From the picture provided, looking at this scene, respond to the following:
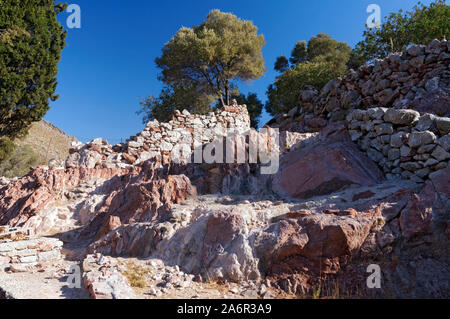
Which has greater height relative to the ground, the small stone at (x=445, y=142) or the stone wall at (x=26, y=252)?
the small stone at (x=445, y=142)

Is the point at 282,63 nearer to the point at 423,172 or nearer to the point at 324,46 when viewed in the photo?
the point at 324,46

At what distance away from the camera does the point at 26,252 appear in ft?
19.9

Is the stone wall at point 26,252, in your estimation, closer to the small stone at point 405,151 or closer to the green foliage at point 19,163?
the small stone at point 405,151

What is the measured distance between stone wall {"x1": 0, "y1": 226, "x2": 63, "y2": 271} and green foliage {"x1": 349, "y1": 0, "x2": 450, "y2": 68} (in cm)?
1730

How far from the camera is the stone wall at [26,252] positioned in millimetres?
5777

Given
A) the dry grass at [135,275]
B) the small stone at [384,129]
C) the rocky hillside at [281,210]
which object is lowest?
the dry grass at [135,275]

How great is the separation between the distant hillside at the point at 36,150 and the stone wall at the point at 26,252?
26.6ft

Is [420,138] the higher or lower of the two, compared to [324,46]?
lower

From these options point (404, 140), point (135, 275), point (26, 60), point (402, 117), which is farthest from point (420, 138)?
point (26, 60)

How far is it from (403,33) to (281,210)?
15581 millimetres
